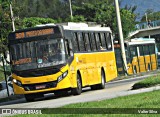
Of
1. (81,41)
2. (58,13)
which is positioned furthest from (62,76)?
(58,13)

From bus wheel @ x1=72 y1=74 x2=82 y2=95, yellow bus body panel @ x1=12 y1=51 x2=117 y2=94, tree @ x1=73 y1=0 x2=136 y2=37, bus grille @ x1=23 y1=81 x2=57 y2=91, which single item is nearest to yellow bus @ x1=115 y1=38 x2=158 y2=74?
yellow bus body panel @ x1=12 y1=51 x2=117 y2=94

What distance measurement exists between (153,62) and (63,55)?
3318cm

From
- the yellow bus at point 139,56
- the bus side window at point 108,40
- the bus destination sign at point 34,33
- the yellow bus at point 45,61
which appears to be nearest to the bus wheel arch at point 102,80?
the bus side window at point 108,40

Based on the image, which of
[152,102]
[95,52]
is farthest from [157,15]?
[152,102]

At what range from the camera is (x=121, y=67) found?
45.8 meters

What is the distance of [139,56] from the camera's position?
5100cm

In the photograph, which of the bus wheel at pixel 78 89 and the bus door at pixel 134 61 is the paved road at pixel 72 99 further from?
the bus door at pixel 134 61

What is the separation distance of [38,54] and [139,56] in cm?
2934

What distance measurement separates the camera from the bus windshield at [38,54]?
2239cm

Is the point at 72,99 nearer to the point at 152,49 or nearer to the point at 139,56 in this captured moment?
the point at 139,56

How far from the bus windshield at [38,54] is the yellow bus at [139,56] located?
23.8 m

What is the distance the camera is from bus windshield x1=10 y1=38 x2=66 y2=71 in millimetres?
22391

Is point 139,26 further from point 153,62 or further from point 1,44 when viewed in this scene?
point 1,44

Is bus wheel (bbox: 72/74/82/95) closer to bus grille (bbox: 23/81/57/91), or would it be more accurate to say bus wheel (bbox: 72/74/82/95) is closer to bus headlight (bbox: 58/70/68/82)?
bus headlight (bbox: 58/70/68/82)
